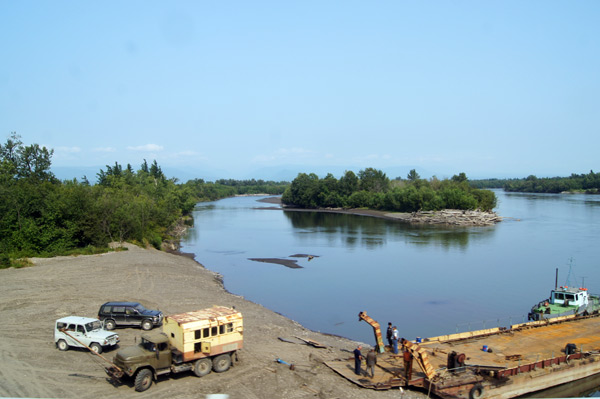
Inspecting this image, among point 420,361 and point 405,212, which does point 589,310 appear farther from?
point 405,212

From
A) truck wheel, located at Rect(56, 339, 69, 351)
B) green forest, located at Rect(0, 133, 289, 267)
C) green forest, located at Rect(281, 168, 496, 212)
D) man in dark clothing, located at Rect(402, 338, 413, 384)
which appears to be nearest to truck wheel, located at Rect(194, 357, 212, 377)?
truck wheel, located at Rect(56, 339, 69, 351)

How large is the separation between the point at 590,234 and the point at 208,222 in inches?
3610

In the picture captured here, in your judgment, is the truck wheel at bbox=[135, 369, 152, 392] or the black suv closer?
the truck wheel at bbox=[135, 369, 152, 392]

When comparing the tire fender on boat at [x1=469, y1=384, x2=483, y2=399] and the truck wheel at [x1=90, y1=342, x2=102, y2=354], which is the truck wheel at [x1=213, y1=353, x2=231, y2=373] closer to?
the truck wheel at [x1=90, y1=342, x2=102, y2=354]

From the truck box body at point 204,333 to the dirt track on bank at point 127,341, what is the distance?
51.9 inches

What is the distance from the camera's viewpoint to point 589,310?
3422cm

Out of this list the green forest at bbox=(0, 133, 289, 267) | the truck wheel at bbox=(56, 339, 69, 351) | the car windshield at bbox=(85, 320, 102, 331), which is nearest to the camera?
the car windshield at bbox=(85, 320, 102, 331)

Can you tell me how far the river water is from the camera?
38.5m

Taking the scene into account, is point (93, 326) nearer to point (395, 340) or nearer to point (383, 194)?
point (395, 340)

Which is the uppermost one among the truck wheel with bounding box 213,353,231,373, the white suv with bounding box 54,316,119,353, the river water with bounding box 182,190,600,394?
the white suv with bounding box 54,316,119,353

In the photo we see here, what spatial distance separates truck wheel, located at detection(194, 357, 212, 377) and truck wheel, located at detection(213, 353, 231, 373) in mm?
319

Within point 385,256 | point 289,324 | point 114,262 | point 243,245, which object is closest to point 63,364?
point 289,324

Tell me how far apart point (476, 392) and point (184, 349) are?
1288 cm

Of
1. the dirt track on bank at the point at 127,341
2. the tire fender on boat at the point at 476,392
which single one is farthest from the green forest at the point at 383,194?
the tire fender on boat at the point at 476,392
